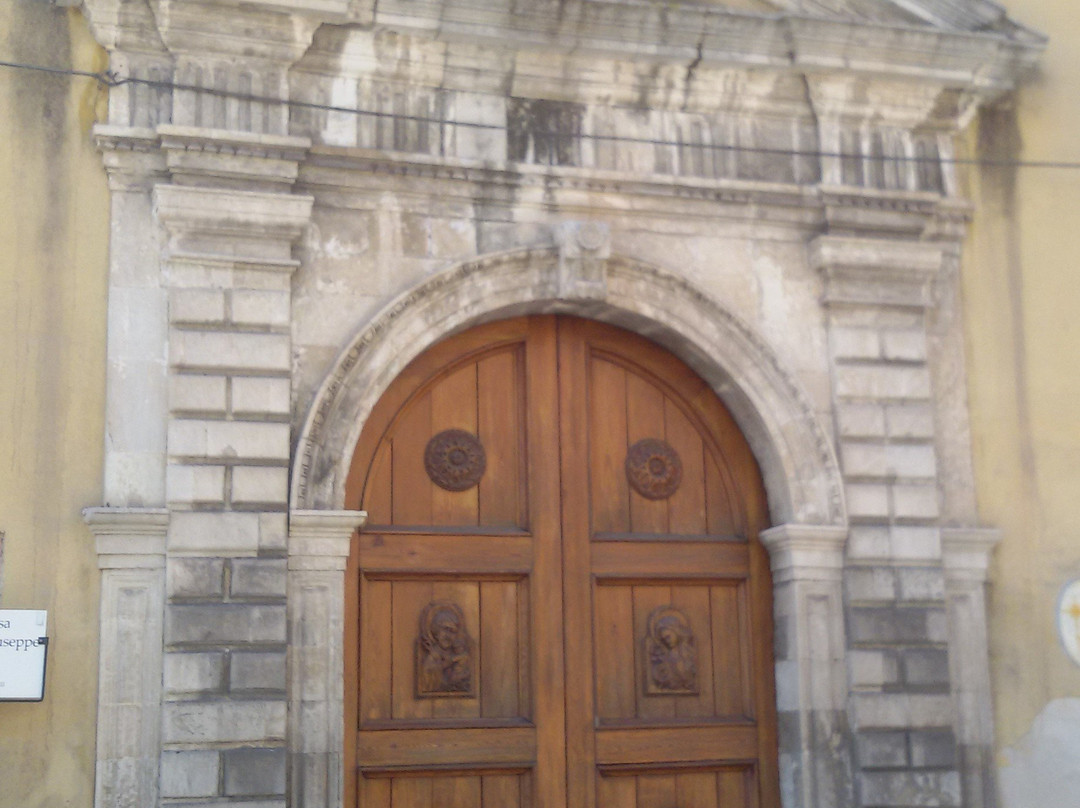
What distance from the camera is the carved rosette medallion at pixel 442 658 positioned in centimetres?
661

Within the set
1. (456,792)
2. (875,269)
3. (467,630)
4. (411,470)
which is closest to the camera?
(456,792)

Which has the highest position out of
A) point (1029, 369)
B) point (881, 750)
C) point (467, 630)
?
point (1029, 369)

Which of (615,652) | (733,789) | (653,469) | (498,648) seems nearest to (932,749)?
(733,789)

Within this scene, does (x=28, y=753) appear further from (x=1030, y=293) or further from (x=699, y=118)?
(x=1030, y=293)

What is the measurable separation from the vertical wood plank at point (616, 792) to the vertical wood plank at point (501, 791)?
0.36 meters

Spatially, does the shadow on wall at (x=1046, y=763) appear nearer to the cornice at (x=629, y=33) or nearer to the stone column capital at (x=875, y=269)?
the stone column capital at (x=875, y=269)

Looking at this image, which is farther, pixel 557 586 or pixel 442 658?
pixel 557 586

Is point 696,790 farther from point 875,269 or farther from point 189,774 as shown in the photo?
point 875,269

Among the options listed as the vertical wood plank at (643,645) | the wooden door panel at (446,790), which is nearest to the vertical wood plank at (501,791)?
the wooden door panel at (446,790)

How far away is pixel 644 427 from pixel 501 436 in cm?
72

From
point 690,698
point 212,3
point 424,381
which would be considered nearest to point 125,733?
point 424,381

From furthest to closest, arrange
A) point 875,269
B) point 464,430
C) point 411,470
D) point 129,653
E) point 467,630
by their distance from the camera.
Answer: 1. point 875,269
2. point 464,430
3. point 411,470
4. point 467,630
5. point 129,653

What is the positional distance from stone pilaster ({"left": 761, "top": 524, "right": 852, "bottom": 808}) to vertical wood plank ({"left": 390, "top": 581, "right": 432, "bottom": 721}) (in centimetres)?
166

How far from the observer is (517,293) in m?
6.89
